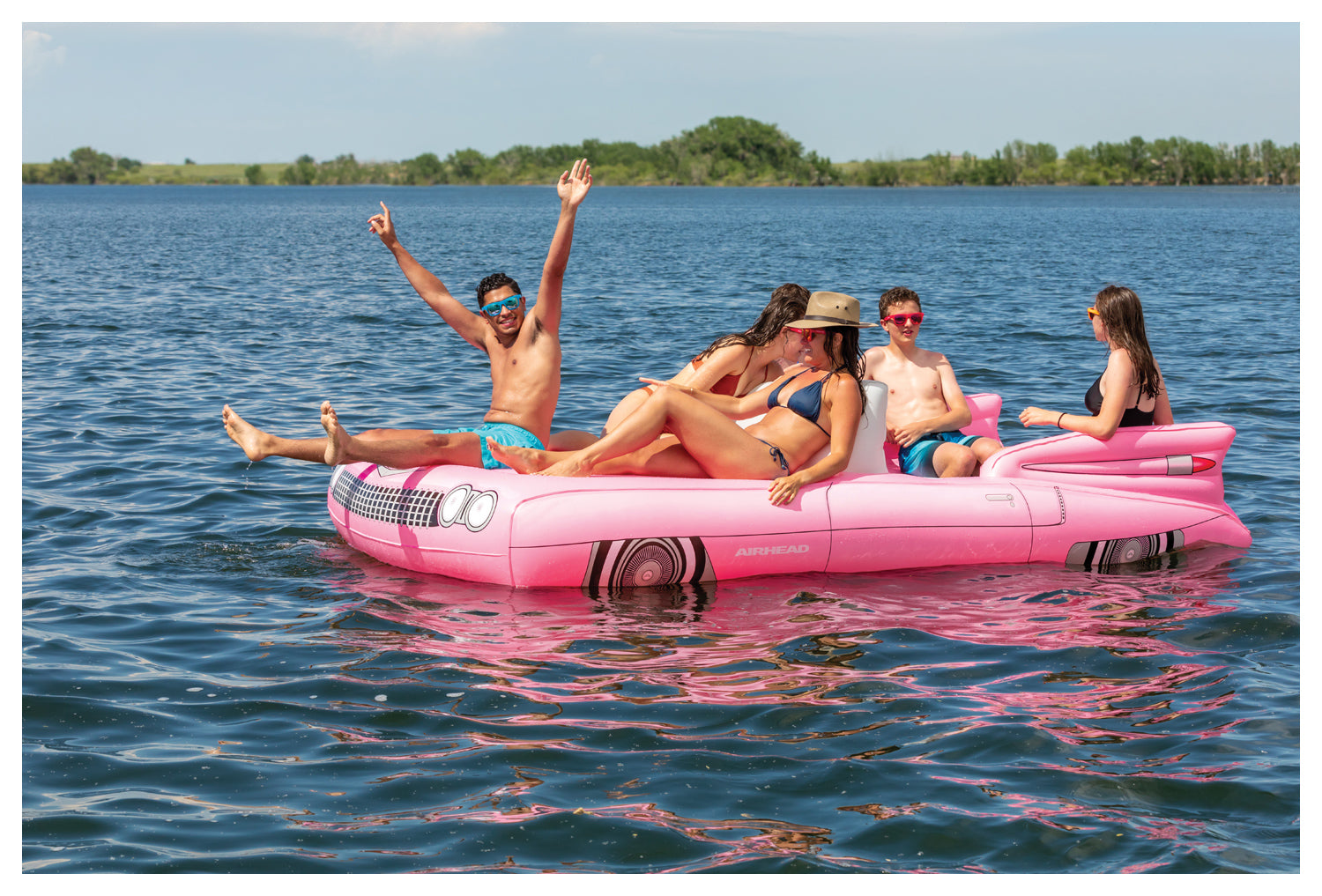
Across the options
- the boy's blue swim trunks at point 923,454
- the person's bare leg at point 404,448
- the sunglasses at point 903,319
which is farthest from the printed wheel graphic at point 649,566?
the sunglasses at point 903,319

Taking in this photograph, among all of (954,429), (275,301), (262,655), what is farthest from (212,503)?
(275,301)

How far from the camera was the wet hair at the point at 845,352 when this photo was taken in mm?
6125

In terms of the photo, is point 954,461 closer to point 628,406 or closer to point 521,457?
point 628,406

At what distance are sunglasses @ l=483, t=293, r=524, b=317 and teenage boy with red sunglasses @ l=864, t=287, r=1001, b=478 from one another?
83.8 inches

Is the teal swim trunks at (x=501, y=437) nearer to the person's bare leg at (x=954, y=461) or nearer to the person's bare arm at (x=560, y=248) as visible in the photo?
the person's bare arm at (x=560, y=248)

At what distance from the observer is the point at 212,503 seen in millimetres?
7852

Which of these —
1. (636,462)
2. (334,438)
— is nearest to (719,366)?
(636,462)

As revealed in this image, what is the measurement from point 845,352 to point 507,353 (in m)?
2.02

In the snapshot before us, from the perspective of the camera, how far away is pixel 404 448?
6301mm

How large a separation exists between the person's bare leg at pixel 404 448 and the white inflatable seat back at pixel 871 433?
1697 mm

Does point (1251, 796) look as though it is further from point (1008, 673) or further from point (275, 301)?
point (275, 301)

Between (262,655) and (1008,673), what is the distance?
3.37 metres

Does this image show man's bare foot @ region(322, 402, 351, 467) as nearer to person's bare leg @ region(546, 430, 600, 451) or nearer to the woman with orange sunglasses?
person's bare leg @ region(546, 430, 600, 451)

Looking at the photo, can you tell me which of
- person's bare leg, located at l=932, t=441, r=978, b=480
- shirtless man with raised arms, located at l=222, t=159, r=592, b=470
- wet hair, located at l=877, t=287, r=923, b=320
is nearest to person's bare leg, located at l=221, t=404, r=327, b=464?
shirtless man with raised arms, located at l=222, t=159, r=592, b=470
